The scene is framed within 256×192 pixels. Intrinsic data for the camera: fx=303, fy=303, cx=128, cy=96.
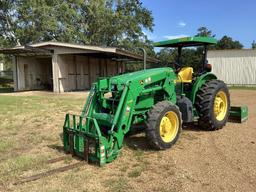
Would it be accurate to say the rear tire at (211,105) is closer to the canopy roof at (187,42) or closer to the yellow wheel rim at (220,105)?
the yellow wheel rim at (220,105)

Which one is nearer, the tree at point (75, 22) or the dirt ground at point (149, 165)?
the dirt ground at point (149, 165)

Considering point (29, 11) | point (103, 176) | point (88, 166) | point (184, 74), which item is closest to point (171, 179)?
point (103, 176)

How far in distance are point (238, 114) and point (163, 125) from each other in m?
3.43

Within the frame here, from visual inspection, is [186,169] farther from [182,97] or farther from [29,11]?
[29,11]

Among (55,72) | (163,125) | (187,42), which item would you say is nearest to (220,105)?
(187,42)

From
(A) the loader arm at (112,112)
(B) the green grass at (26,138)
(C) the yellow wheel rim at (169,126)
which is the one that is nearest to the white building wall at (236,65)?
(B) the green grass at (26,138)

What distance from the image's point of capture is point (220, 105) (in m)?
7.33

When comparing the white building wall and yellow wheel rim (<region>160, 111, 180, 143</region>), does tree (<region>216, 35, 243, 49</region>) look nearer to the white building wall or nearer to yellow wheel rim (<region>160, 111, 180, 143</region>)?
the white building wall

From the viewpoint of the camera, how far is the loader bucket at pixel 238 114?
26.0 ft

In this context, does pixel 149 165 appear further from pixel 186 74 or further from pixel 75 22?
pixel 75 22

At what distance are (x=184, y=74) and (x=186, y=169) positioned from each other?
2862 mm

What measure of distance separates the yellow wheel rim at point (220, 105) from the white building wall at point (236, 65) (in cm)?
2052

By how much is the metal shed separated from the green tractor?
33.7 ft

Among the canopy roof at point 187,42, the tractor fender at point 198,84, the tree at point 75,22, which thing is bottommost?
the tractor fender at point 198,84
